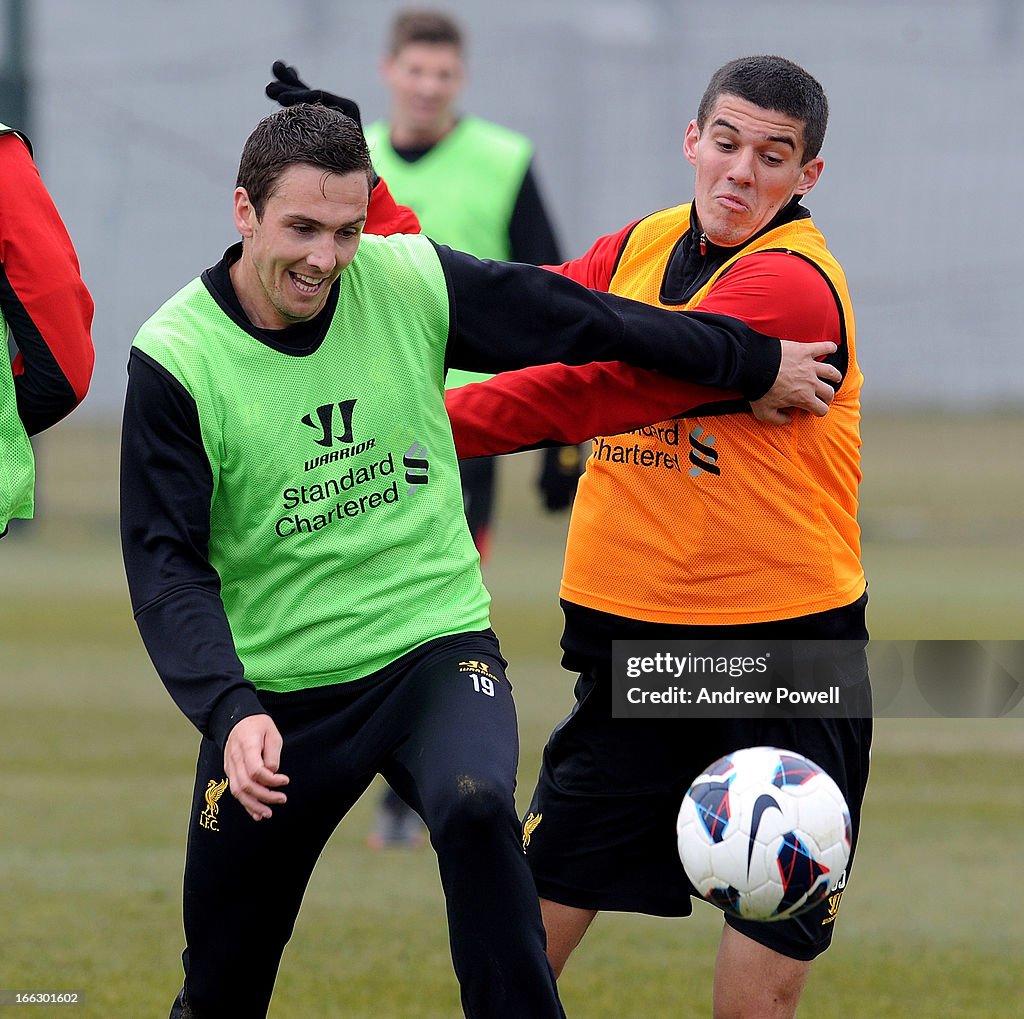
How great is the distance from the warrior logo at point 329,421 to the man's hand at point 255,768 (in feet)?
2.34

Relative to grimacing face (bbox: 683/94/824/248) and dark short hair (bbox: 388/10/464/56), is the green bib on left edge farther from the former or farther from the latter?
dark short hair (bbox: 388/10/464/56)

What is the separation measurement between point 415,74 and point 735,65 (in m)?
3.14

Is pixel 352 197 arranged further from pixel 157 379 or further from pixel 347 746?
pixel 347 746

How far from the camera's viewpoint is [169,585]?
3832mm

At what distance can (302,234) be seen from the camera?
3.88 meters

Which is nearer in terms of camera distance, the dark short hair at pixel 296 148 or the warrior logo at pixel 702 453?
the dark short hair at pixel 296 148

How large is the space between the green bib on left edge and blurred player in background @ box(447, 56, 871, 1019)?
980 mm

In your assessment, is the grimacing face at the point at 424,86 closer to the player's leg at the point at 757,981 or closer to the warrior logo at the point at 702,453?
the warrior logo at the point at 702,453

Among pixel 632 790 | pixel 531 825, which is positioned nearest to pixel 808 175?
pixel 632 790

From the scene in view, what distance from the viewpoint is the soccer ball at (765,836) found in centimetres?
403

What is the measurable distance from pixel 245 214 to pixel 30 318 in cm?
67

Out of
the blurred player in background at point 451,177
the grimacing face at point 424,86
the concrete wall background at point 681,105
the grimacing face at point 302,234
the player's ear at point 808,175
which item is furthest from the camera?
the concrete wall background at point 681,105

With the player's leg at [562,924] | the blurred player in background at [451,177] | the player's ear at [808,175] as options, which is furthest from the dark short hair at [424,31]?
the player's leg at [562,924]

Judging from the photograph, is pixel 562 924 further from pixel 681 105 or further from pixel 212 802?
pixel 681 105
